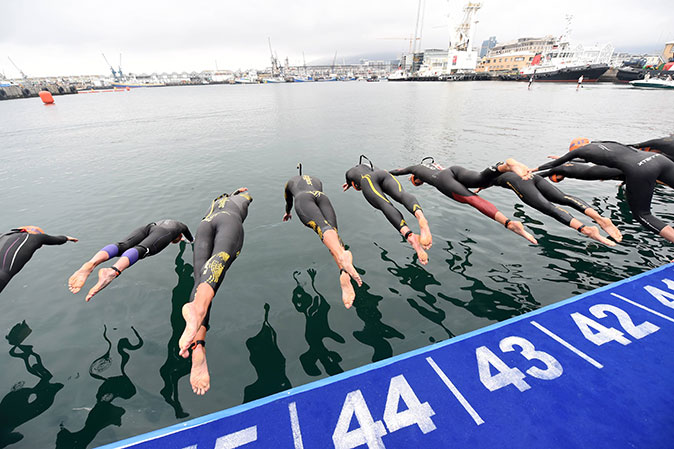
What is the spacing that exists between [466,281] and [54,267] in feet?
32.5

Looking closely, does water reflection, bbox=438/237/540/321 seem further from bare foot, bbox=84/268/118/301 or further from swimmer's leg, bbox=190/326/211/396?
bare foot, bbox=84/268/118/301

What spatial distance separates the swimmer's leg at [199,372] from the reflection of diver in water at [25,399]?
2225 millimetres

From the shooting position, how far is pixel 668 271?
16.6 feet

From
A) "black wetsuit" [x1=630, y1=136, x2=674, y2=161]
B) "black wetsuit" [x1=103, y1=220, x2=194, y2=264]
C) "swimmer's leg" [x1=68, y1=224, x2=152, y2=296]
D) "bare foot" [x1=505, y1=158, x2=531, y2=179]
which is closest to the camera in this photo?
"swimmer's leg" [x1=68, y1=224, x2=152, y2=296]

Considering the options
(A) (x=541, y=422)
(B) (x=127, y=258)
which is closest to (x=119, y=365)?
(B) (x=127, y=258)

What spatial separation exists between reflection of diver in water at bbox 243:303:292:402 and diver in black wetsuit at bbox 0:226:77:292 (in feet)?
13.4

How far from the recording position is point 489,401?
9.78 feet

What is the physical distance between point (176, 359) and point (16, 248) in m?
3.57

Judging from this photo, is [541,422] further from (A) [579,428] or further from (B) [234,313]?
(B) [234,313]

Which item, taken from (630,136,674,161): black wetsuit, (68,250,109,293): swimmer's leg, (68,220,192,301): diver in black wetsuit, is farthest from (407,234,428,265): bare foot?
(630,136,674,161): black wetsuit

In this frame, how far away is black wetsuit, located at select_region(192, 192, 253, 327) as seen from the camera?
162 inches

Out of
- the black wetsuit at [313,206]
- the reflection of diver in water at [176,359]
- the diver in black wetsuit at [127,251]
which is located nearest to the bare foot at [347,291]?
the black wetsuit at [313,206]

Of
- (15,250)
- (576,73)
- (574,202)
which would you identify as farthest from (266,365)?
(576,73)

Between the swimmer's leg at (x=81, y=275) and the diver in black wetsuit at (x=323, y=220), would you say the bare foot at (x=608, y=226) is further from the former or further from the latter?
the swimmer's leg at (x=81, y=275)
